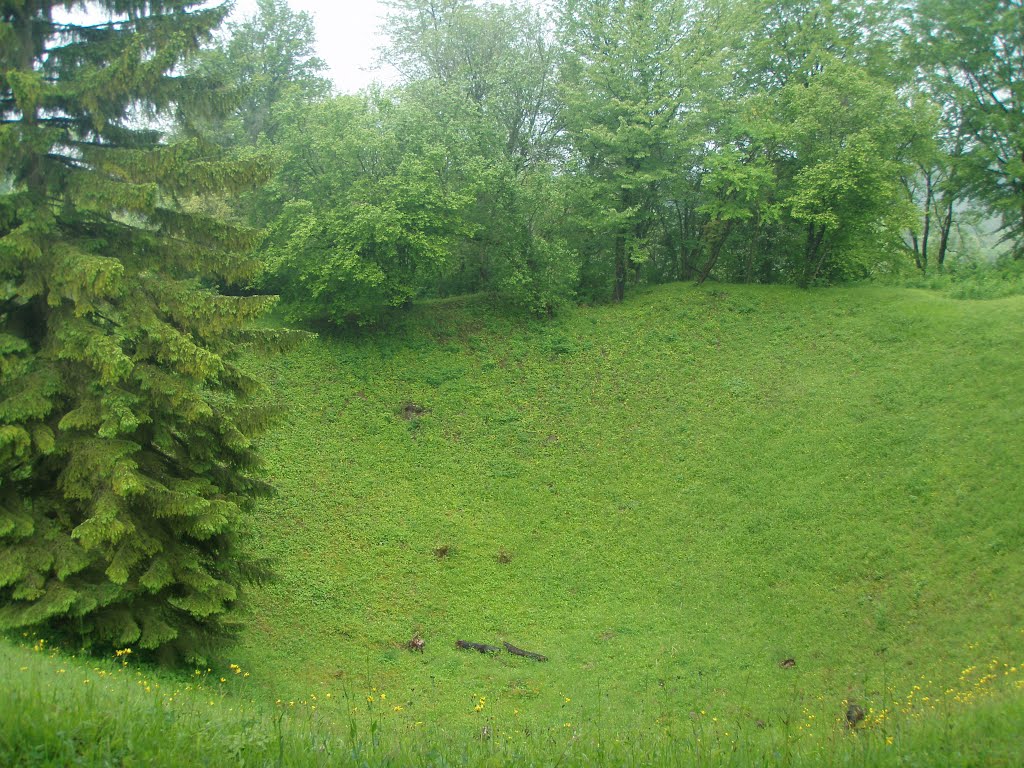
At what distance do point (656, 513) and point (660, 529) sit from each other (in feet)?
2.11

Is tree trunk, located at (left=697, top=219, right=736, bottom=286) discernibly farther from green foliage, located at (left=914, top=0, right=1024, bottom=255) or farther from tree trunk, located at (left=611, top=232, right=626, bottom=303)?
green foliage, located at (left=914, top=0, right=1024, bottom=255)

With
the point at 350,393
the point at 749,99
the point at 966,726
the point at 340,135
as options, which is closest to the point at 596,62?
the point at 749,99

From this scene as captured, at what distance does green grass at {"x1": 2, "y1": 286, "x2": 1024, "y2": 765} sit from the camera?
11.7 meters

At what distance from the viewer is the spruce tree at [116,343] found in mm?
9891

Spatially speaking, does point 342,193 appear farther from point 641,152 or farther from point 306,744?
point 306,744

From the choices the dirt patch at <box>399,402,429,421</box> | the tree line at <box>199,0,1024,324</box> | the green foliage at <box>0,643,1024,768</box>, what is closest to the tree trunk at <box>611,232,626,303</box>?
the tree line at <box>199,0,1024,324</box>

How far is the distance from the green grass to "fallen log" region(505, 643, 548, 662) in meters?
0.37

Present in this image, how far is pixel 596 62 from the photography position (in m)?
27.6

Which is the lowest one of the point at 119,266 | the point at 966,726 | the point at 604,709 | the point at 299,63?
the point at 604,709

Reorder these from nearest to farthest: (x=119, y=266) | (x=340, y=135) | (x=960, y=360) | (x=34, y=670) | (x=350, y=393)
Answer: (x=34, y=670), (x=119, y=266), (x=960, y=360), (x=350, y=393), (x=340, y=135)

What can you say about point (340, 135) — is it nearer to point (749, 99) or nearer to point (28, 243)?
point (749, 99)

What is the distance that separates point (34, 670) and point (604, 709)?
27.4ft

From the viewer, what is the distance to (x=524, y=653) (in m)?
14.4

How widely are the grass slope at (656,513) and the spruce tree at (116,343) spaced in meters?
1.93
